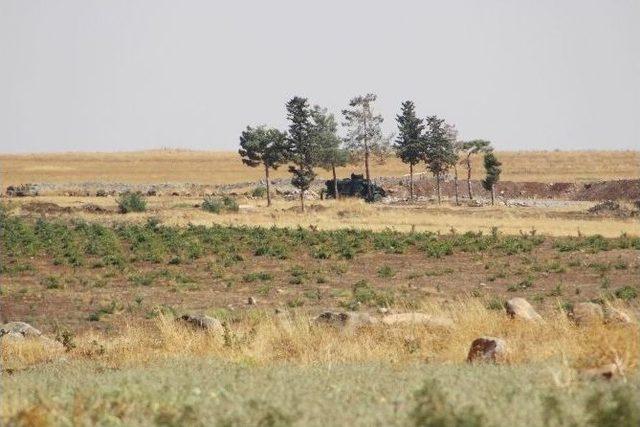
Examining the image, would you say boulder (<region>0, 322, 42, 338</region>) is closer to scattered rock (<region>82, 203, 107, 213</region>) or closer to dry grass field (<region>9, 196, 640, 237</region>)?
dry grass field (<region>9, 196, 640, 237</region>)

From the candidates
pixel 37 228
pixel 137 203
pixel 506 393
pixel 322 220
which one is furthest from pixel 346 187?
pixel 506 393

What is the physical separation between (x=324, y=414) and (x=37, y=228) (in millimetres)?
38728

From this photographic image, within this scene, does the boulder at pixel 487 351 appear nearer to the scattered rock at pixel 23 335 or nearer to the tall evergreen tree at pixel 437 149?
the scattered rock at pixel 23 335

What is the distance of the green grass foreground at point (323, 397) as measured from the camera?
24.9ft

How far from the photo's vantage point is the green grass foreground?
7.60m

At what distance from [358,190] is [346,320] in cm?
6913

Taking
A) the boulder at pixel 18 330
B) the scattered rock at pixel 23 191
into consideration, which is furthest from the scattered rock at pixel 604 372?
the scattered rock at pixel 23 191

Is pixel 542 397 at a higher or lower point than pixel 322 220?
higher

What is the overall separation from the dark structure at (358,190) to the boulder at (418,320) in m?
67.1

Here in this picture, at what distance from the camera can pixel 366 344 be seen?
1395 centimetres

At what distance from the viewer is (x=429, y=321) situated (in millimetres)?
16219

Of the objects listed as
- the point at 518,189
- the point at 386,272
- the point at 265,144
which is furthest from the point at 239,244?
the point at 518,189

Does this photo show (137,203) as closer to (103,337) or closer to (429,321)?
(103,337)

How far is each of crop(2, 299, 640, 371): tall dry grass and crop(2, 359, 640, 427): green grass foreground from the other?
1.26m
